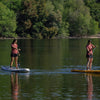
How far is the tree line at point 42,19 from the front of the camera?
123312 mm

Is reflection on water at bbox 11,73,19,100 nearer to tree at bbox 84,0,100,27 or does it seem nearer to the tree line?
the tree line

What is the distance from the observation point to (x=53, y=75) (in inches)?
1031

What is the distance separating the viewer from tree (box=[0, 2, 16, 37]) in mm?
120831

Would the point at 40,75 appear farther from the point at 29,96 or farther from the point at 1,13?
the point at 1,13

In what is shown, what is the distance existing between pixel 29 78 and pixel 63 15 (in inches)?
4478

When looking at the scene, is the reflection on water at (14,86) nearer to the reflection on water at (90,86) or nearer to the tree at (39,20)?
the reflection on water at (90,86)

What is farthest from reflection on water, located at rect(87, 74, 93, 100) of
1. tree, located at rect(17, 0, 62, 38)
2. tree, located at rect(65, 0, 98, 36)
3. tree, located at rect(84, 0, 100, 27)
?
tree, located at rect(84, 0, 100, 27)

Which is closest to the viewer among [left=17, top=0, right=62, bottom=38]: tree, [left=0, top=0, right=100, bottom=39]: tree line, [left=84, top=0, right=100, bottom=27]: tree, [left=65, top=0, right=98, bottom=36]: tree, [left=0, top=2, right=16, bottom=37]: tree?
[left=0, top=2, right=16, bottom=37]: tree

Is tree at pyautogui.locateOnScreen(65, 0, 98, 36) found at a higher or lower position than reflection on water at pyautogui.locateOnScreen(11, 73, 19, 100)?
higher

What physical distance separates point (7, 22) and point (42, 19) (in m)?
11.4

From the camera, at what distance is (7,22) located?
398 feet

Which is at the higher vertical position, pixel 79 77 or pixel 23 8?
pixel 23 8

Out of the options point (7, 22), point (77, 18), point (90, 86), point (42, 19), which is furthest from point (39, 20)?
point (90, 86)

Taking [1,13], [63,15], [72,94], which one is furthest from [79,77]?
[63,15]
